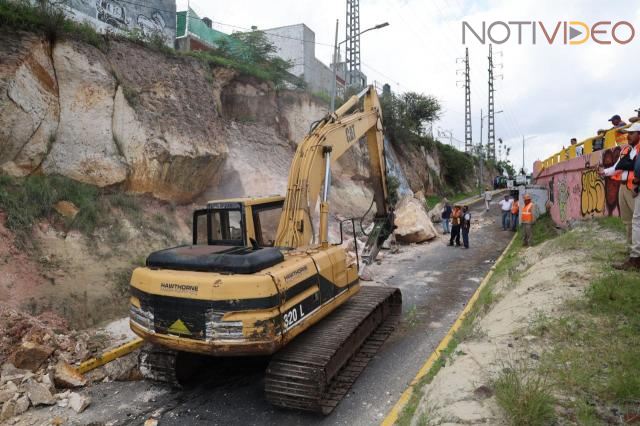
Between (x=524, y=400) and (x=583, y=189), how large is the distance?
32.9ft

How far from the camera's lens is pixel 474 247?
14461mm

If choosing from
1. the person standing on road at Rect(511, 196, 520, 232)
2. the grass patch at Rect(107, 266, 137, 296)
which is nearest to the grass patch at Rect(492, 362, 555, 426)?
the grass patch at Rect(107, 266, 137, 296)

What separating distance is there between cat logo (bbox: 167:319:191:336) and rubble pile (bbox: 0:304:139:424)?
1530 millimetres

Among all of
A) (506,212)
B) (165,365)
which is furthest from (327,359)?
(506,212)

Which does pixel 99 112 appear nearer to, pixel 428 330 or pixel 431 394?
pixel 428 330

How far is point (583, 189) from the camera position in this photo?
37.1ft

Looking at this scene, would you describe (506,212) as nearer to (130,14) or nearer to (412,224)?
(412,224)

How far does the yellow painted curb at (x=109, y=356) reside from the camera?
5.83m

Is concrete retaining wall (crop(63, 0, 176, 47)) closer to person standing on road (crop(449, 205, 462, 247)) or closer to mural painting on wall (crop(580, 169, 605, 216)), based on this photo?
person standing on road (crop(449, 205, 462, 247))

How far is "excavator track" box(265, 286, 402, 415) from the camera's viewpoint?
441 cm

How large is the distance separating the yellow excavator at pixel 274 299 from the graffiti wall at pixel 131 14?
41.1ft

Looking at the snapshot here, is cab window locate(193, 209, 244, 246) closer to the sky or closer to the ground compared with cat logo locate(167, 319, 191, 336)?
closer to the sky

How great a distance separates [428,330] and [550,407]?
393 centimetres

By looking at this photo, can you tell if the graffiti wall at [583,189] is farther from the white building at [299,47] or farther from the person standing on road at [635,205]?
the white building at [299,47]
